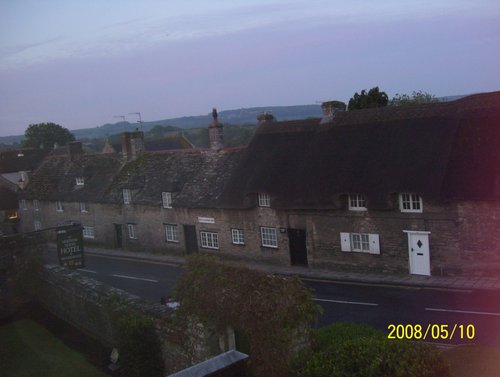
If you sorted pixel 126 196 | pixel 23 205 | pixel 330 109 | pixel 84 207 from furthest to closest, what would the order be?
pixel 23 205, pixel 84 207, pixel 126 196, pixel 330 109

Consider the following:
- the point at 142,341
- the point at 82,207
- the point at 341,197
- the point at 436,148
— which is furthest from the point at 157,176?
the point at 142,341

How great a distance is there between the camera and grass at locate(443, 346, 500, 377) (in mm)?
11609

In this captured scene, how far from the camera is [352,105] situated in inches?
1716

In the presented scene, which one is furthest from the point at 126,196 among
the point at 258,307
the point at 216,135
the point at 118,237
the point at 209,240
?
the point at 258,307

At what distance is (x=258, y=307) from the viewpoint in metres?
11.0

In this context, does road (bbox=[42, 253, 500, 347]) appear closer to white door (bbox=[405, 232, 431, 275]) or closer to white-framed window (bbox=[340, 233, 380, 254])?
white door (bbox=[405, 232, 431, 275])

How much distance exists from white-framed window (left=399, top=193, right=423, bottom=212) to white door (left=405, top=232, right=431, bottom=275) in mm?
1050

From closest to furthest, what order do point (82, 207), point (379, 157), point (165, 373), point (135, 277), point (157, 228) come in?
point (165, 373)
point (379, 157)
point (135, 277)
point (157, 228)
point (82, 207)

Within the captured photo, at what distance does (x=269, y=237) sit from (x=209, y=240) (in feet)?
15.2

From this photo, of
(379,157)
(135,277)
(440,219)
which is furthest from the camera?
A: (135,277)

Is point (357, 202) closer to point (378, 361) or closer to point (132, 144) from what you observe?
point (378, 361)

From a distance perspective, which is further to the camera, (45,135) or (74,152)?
(45,135)

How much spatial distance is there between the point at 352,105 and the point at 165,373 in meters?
32.9

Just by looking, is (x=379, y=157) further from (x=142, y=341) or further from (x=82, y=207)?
(x=82, y=207)
